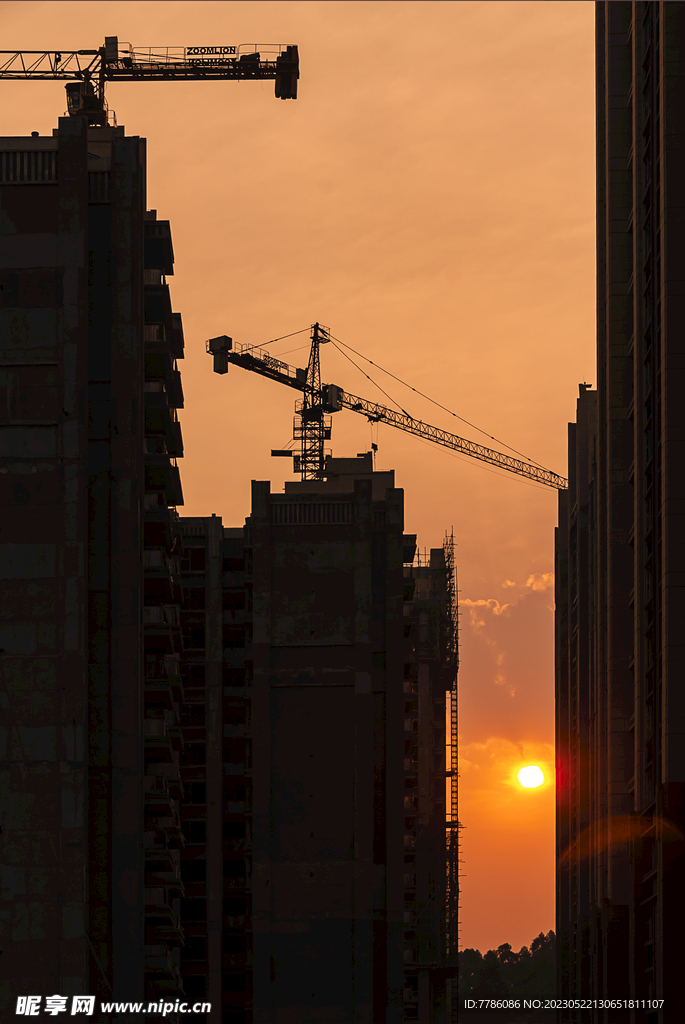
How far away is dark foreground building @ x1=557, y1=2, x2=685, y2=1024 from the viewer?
8112 centimetres

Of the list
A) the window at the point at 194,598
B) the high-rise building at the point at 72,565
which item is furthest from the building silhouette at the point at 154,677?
the window at the point at 194,598

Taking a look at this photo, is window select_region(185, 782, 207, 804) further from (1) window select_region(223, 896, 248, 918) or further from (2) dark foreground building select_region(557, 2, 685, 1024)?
(2) dark foreground building select_region(557, 2, 685, 1024)

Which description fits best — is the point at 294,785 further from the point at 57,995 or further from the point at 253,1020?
the point at 57,995

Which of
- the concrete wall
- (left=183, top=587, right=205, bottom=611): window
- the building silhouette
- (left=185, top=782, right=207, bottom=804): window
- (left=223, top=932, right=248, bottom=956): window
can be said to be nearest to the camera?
the building silhouette

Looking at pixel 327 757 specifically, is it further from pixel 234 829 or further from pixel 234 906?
pixel 234 906

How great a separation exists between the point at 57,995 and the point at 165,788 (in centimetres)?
1717

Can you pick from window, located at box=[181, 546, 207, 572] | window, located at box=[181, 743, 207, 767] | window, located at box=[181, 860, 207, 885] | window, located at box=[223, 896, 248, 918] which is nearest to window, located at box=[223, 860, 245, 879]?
window, located at box=[223, 896, 248, 918]

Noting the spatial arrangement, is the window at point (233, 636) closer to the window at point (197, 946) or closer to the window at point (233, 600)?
the window at point (233, 600)

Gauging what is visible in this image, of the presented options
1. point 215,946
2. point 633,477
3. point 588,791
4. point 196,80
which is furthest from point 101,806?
point 196,80

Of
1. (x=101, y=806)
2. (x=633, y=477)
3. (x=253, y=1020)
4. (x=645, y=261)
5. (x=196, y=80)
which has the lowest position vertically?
(x=253, y=1020)

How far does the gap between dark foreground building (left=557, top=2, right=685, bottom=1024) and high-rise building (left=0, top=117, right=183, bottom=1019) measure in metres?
25.8

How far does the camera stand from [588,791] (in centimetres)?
13650

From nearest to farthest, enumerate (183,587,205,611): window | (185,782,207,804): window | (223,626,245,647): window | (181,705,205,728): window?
(185,782,207,804): window, (181,705,205,728): window, (183,587,205,611): window, (223,626,245,647): window

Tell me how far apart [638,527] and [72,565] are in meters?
35.2
